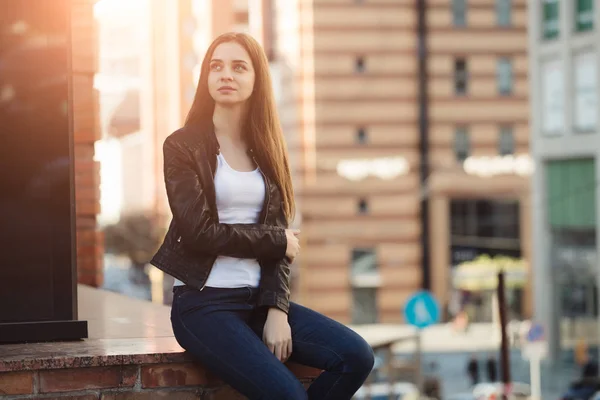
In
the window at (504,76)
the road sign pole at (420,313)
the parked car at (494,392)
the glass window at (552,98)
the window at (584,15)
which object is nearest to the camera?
the road sign pole at (420,313)

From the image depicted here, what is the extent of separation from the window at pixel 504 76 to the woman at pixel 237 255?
46.0 m

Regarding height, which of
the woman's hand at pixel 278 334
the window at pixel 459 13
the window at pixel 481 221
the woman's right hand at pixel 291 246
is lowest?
the window at pixel 481 221

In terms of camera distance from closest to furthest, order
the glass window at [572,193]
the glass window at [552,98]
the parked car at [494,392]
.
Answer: the parked car at [494,392] < the glass window at [572,193] < the glass window at [552,98]

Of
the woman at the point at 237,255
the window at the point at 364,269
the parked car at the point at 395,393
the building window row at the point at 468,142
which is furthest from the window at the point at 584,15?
the woman at the point at 237,255

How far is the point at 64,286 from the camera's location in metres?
5.06

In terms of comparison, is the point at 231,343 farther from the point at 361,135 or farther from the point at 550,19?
the point at 361,135

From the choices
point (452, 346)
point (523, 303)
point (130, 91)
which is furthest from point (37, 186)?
point (130, 91)

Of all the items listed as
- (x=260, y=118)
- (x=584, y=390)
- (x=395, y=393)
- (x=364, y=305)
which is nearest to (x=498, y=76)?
(x=364, y=305)

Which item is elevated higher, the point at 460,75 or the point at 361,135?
the point at 460,75

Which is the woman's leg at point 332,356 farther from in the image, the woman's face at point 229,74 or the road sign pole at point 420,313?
the road sign pole at point 420,313

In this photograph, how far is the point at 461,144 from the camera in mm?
50281

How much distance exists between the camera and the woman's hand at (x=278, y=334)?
4.56 meters

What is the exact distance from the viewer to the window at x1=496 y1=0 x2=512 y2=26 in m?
49.6

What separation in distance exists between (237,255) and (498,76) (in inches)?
1828
